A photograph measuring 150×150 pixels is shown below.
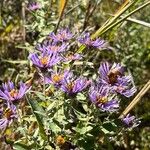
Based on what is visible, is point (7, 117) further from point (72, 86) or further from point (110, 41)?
point (110, 41)

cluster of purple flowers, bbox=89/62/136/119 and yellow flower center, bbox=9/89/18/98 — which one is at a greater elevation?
cluster of purple flowers, bbox=89/62/136/119

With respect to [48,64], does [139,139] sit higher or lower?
lower

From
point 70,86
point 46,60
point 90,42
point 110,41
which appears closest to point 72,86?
point 70,86

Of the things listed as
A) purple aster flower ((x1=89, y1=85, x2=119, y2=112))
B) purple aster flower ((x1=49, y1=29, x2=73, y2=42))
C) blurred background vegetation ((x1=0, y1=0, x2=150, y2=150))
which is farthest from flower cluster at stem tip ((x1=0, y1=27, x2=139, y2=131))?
blurred background vegetation ((x1=0, y1=0, x2=150, y2=150))

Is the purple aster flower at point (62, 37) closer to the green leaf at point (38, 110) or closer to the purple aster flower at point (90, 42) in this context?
the purple aster flower at point (90, 42)

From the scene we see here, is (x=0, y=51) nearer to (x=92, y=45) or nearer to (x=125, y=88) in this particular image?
(x=92, y=45)

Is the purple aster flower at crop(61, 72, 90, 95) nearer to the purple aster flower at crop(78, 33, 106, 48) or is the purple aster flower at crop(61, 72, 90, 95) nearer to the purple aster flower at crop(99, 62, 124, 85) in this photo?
the purple aster flower at crop(99, 62, 124, 85)

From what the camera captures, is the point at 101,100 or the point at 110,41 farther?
the point at 110,41

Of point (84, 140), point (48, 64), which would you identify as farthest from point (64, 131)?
point (48, 64)
